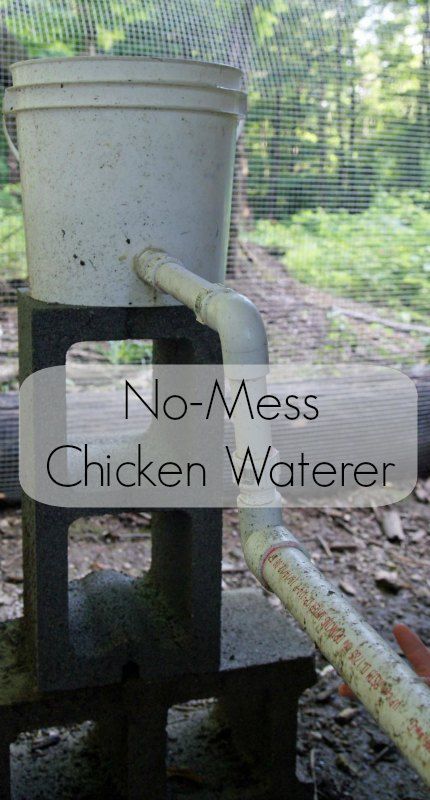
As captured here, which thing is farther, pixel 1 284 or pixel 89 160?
pixel 1 284

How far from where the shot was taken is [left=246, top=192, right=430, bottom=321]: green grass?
382 cm

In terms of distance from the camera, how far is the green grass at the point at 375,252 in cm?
382

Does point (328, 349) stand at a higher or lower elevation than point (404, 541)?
higher

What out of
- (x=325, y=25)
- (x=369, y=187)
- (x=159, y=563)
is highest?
(x=325, y=25)

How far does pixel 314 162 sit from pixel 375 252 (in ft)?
1.58

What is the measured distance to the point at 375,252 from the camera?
3.87m

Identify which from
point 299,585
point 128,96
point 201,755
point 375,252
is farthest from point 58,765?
point 375,252

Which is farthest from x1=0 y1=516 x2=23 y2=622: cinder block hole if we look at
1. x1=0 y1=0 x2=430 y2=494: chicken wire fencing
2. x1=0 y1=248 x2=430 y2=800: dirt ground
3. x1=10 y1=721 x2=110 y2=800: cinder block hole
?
x1=10 y1=721 x2=110 y2=800: cinder block hole

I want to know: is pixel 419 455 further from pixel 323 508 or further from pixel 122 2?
pixel 122 2

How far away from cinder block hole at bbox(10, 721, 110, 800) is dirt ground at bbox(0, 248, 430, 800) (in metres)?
0.52

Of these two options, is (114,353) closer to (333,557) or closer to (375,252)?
(375,252)

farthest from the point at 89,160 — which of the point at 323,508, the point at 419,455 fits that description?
the point at 419,455

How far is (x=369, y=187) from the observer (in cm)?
375

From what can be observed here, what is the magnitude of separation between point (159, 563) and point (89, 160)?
98 centimetres
